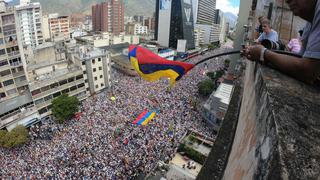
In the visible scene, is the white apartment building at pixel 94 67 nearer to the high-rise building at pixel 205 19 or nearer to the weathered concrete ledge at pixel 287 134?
the weathered concrete ledge at pixel 287 134

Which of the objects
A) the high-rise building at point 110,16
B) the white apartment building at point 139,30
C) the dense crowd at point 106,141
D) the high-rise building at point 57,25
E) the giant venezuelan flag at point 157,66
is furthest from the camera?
the white apartment building at point 139,30

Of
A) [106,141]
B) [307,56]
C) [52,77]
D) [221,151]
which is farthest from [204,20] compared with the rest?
[307,56]

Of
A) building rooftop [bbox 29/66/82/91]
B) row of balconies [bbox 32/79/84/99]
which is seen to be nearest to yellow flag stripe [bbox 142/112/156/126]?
row of balconies [bbox 32/79/84/99]

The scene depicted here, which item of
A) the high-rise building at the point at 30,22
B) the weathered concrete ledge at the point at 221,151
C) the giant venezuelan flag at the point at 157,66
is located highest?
the high-rise building at the point at 30,22

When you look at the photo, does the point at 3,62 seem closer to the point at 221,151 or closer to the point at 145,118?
the point at 145,118

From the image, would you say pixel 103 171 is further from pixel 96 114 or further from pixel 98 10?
pixel 98 10

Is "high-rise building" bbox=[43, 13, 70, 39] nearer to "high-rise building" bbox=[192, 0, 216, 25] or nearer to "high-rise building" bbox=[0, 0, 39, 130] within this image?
"high-rise building" bbox=[0, 0, 39, 130]

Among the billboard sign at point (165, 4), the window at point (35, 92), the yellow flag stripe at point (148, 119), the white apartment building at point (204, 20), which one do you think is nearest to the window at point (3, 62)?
the window at point (35, 92)
